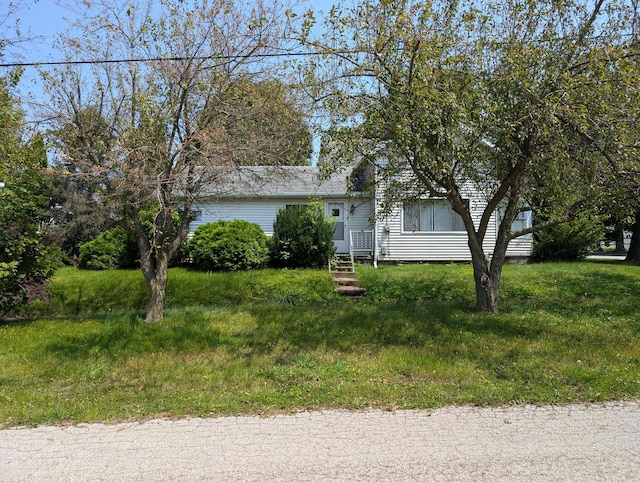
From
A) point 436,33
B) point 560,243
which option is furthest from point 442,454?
point 560,243

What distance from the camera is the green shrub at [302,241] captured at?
48.7 feet

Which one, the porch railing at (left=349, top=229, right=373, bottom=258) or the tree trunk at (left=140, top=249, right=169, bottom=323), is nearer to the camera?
the tree trunk at (left=140, top=249, right=169, bottom=323)

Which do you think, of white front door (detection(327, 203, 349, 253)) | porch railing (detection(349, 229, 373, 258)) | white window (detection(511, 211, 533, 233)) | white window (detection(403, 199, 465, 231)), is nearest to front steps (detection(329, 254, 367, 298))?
porch railing (detection(349, 229, 373, 258))

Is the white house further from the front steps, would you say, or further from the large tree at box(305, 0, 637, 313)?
the large tree at box(305, 0, 637, 313)

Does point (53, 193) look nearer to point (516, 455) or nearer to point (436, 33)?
point (436, 33)

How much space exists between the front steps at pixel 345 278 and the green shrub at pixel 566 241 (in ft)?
23.8

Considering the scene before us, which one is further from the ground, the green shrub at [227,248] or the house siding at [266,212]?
the house siding at [266,212]

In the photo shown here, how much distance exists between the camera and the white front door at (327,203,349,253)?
712 inches

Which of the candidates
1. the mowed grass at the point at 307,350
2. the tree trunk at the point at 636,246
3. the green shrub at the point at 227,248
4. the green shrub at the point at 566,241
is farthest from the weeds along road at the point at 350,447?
the tree trunk at the point at 636,246

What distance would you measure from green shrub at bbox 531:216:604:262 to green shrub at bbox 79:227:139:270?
14.4 metres

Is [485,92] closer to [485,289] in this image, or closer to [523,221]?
[485,289]

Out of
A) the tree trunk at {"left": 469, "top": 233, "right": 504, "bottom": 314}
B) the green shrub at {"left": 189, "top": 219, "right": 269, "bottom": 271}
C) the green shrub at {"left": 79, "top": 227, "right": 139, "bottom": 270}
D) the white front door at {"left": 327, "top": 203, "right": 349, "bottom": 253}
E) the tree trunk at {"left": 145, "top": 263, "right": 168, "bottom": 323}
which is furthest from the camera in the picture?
the white front door at {"left": 327, "top": 203, "right": 349, "bottom": 253}

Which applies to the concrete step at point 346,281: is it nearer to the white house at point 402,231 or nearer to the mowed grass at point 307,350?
the mowed grass at point 307,350

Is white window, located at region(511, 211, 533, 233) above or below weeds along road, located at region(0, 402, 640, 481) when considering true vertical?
above
